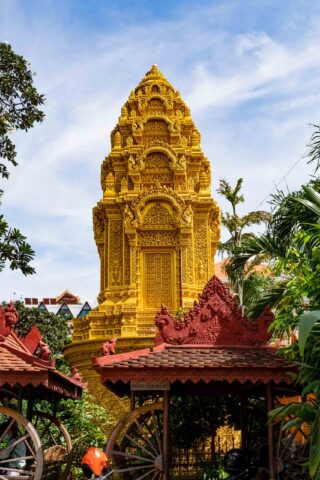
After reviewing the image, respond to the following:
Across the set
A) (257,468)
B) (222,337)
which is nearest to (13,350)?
(222,337)

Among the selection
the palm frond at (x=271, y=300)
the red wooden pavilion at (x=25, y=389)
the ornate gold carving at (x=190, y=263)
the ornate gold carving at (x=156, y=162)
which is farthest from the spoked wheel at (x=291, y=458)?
the ornate gold carving at (x=156, y=162)

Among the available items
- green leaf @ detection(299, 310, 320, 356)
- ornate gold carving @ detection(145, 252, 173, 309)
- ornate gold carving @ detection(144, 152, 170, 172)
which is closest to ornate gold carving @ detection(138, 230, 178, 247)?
ornate gold carving @ detection(145, 252, 173, 309)

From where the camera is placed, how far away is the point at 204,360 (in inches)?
376

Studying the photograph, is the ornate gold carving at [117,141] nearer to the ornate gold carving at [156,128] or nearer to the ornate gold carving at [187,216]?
the ornate gold carving at [156,128]

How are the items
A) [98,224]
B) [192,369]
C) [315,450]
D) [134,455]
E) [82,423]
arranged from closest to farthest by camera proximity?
[315,450]
[134,455]
[192,369]
[82,423]
[98,224]

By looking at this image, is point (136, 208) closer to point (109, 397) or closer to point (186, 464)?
point (109, 397)

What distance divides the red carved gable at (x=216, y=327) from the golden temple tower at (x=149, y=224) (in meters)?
13.2

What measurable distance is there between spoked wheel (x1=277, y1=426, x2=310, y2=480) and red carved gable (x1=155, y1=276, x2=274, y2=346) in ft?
5.18

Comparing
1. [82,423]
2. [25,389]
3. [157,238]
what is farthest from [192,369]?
[157,238]

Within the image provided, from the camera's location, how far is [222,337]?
1031cm

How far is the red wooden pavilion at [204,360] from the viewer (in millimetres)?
9242

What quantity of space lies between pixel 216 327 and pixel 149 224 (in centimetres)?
1578

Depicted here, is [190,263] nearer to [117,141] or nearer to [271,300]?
[117,141]

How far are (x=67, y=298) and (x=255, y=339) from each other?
258 ft
